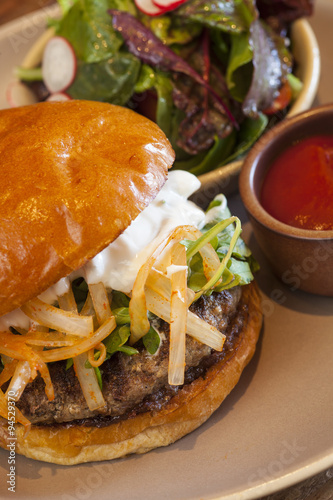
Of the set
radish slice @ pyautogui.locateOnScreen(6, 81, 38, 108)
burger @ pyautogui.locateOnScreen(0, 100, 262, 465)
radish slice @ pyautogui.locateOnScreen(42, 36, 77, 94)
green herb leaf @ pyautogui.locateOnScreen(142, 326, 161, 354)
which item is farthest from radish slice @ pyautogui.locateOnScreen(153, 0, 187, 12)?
green herb leaf @ pyautogui.locateOnScreen(142, 326, 161, 354)

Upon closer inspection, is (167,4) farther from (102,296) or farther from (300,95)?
(102,296)

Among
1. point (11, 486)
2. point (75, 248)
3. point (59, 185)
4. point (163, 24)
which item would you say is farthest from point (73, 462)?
point (163, 24)

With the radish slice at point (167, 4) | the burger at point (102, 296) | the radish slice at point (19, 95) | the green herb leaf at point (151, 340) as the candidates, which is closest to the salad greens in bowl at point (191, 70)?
the radish slice at point (167, 4)

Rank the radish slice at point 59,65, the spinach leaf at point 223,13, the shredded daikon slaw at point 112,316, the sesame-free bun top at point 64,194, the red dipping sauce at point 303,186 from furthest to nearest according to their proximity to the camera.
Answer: the radish slice at point 59,65
the spinach leaf at point 223,13
the red dipping sauce at point 303,186
the shredded daikon slaw at point 112,316
the sesame-free bun top at point 64,194

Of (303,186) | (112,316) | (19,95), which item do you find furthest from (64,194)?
(19,95)

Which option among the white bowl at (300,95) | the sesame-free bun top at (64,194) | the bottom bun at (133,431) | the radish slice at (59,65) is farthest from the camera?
the radish slice at (59,65)

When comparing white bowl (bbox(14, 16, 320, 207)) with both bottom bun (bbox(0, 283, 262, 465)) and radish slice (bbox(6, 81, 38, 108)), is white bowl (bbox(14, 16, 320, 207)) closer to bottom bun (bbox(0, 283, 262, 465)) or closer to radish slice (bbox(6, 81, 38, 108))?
radish slice (bbox(6, 81, 38, 108))

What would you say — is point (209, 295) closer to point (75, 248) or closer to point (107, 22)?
point (75, 248)

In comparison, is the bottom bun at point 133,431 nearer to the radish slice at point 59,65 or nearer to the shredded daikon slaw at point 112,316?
the shredded daikon slaw at point 112,316
